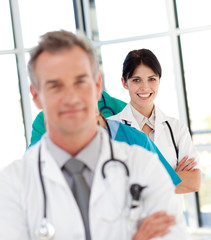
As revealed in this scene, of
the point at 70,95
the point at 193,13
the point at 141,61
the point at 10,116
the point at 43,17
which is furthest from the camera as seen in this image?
the point at 10,116

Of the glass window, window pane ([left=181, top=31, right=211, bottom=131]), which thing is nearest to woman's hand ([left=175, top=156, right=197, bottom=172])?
the glass window

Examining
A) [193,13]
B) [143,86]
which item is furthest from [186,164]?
[193,13]

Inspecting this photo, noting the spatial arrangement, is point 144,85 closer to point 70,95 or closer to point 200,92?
point 70,95

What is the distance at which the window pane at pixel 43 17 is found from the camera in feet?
17.3

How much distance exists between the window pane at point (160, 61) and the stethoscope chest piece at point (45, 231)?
3.92 meters

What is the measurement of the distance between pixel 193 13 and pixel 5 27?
7.54 feet

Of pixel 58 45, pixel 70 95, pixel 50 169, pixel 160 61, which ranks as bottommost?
pixel 50 169

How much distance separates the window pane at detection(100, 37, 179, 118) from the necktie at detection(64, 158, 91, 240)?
381 cm

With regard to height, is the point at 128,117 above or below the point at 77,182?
above

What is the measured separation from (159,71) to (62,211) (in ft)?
4.99

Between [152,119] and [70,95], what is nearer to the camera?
[70,95]

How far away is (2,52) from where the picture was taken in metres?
5.34

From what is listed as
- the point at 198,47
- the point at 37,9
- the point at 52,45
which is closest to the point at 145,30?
the point at 198,47

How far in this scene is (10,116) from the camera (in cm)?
552
